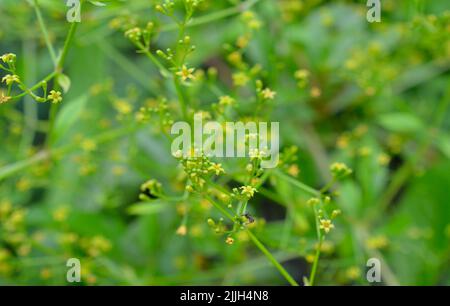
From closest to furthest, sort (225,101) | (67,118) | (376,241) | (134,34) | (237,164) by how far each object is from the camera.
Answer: (134,34), (225,101), (237,164), (67,118), (376,241)

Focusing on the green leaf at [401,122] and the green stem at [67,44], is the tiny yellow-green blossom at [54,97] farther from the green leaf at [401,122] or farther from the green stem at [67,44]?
the green leaf at [401,122]

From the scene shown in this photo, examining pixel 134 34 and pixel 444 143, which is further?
pixel 444 143

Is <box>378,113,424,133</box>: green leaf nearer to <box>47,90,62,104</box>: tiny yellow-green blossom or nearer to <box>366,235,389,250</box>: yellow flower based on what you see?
<box>366,235,389,250</box>: yellow flower

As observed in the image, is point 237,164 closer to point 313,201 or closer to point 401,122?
point 313,201

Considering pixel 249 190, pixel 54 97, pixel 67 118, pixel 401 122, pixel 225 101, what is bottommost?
pixel 249 190

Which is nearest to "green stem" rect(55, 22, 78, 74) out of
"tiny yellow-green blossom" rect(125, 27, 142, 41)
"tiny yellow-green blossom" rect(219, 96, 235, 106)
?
"tiny yellow-green blossom" rect(125, 27, 142, 41)

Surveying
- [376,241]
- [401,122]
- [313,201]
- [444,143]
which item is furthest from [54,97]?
[444,143]
